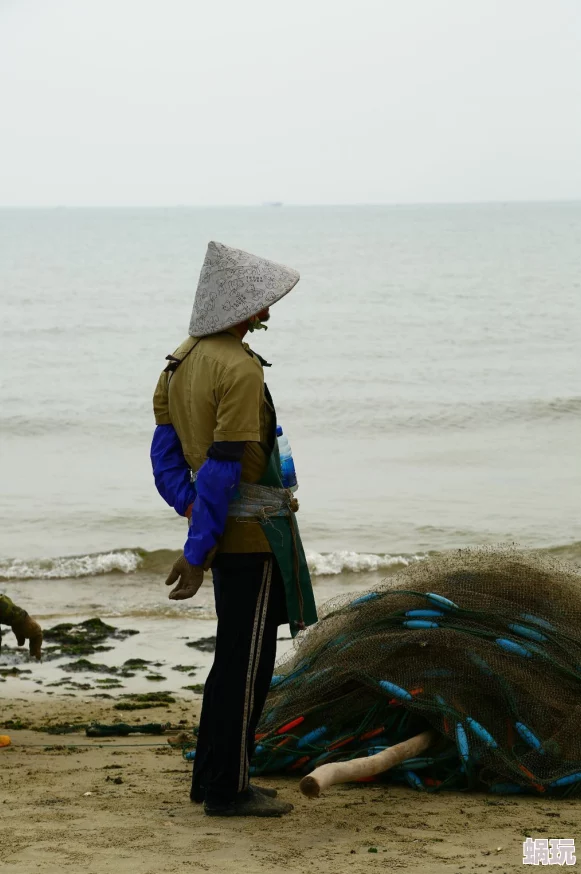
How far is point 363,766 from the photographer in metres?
3.86

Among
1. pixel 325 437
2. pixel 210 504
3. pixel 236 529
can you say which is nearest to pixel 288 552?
pixel 236 529

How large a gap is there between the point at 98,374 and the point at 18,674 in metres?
18.0

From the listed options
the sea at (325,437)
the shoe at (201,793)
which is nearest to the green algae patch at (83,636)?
the sea at (325,437)

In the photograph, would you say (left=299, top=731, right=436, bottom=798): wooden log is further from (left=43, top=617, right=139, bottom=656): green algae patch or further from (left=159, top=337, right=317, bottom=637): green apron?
(left=43, top=617, right=139, bottom=656): green algae patch

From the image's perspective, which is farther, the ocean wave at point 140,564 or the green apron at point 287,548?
the ocean wave at point 140,564

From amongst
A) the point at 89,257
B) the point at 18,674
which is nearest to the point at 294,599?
the point at 18,674

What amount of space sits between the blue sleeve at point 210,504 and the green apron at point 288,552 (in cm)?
18

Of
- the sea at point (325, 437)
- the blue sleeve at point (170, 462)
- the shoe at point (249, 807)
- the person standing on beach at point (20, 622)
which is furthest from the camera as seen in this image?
the sea at point (325, 437)

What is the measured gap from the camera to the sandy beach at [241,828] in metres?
3.23

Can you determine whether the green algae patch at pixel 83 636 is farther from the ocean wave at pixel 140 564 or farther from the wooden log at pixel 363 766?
the wooden log at pixel 363 766

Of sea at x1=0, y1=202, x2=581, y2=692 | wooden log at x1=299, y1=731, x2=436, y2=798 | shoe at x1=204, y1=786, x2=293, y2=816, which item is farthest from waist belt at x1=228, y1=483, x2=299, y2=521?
sea at x1=0, y1=202, x2=581, y2=692

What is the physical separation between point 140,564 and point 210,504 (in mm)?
7232

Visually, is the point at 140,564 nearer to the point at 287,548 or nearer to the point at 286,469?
the point at 286,469

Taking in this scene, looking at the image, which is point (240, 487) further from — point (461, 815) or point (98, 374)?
point (98, 374)
